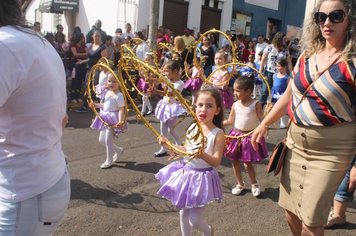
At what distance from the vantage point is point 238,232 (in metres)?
3.73

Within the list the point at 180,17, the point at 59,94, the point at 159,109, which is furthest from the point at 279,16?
the point at 59,94

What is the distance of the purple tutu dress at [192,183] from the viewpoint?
3061 millimetres

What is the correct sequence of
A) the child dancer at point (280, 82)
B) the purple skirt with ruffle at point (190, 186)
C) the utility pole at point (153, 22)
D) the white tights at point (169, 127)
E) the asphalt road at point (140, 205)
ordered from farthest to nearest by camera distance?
the utility pole at point (153, 22), the child dancer at point (280, 82), the white tights at point (169, 127), the asphalt road at point (140, 205), the purple skirt with ruffle at point (190, 186)

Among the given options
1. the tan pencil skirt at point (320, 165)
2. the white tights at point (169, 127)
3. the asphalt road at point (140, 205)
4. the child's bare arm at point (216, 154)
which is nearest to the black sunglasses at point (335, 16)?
the tan pencil skirt at point (320, 165)

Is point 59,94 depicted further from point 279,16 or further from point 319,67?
point 279,16

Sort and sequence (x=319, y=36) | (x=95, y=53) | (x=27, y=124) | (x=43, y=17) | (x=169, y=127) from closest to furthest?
(x=27, y=124) → (x=319, y=36) → (x=169, y=127) → (x=95, y=53) → (x=43, y=17)

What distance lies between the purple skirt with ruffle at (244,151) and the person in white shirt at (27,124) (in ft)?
9.79

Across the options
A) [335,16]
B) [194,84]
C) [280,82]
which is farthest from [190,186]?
[280,82]

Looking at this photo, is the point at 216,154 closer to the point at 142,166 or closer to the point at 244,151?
the point at 244,151

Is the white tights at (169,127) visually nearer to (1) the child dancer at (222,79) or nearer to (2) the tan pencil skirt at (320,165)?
(1) the child dancer at (222,79)

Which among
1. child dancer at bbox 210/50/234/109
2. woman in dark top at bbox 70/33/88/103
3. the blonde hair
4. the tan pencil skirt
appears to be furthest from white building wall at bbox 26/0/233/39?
the tan pencil skirt

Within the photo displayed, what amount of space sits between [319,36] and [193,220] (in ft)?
5.24

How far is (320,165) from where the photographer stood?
254cm

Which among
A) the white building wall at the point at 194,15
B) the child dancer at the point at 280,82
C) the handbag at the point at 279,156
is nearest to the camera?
the handbag at the point at 279,156
